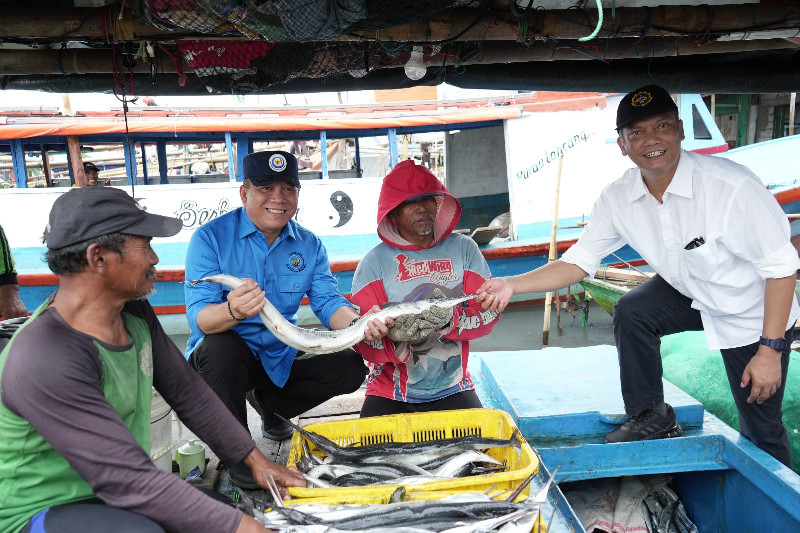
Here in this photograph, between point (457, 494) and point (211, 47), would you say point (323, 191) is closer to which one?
point (211, 47)

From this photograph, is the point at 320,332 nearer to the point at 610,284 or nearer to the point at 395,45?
the point at 395,45

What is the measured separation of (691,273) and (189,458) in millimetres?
3228

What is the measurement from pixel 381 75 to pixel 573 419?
279cm

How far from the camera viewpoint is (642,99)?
117 inches

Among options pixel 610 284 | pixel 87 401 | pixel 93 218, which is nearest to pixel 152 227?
pixel 93 218

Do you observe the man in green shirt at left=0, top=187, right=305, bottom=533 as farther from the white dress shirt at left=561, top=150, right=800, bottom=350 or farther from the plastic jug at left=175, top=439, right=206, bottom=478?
the white dress shirt at left=561, top=150, right=800, bottom=350

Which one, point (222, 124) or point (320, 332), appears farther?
point (222, 124)

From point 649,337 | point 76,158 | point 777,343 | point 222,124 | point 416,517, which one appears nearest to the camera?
point 416,517

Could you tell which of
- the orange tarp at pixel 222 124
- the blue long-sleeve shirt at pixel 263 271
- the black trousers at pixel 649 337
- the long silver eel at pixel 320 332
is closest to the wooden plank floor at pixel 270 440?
the blue long-sleeve shirt at pixel 263 271

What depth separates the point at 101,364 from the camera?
6.28 ft

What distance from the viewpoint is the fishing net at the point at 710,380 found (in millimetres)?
3627

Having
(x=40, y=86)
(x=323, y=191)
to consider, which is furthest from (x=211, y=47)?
(x=323, y=191)

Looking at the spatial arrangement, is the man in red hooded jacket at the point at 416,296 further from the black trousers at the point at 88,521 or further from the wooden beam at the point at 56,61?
the wooden beam at the point at 56,61

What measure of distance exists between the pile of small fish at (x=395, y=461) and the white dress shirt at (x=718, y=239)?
140cm
